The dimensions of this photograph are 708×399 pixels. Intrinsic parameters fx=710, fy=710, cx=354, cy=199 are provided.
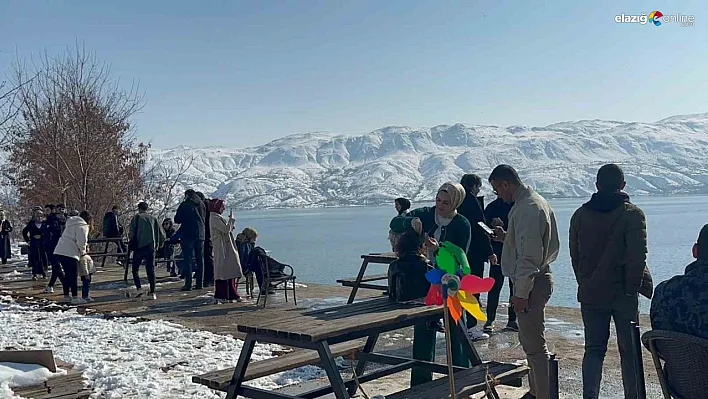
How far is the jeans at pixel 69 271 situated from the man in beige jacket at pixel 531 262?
25.0 feet

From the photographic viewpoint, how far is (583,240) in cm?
511

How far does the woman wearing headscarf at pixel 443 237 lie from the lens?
5.33m

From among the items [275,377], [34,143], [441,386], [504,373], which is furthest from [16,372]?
[34,143]

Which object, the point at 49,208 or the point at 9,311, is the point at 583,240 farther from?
the point at 49,208

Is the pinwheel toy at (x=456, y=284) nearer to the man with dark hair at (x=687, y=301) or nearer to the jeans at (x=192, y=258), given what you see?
the man with dark hair at (x=687, y=301)

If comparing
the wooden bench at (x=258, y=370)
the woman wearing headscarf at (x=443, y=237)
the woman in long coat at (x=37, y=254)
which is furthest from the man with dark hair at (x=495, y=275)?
the woman in long coat at (x=37, y=254)

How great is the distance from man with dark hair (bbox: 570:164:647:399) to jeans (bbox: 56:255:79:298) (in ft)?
26.0

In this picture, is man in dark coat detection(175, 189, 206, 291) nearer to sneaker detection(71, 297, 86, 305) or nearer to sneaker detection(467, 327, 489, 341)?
sneaker detection(71, 297, 86, 305)

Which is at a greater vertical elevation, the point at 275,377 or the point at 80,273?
the point at 80,273

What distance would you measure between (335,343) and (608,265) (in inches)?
78.6

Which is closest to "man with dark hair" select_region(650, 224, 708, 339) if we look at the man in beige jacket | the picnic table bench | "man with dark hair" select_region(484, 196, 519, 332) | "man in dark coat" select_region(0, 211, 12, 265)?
the picnic table bench

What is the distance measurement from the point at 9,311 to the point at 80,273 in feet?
3.59

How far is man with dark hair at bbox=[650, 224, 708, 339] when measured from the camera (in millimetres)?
3375

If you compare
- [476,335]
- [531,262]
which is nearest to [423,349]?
[531,262]
